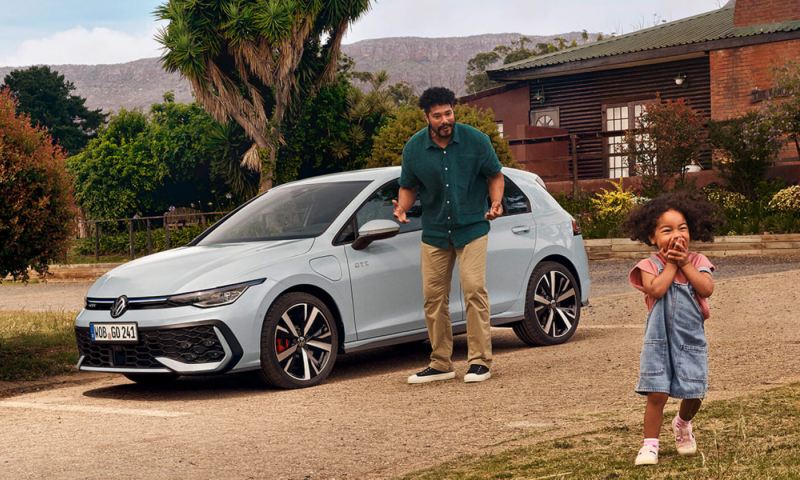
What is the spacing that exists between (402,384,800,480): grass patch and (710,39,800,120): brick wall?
933 inches

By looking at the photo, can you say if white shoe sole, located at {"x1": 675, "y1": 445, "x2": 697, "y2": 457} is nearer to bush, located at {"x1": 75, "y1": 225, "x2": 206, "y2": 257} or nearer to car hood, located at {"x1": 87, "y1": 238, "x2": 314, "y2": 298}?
car hood, located at {"x1": 87, "y1": 238, "x2": 314, "y2": 298}

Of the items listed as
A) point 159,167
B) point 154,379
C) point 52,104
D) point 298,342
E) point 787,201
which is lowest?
point 154,379

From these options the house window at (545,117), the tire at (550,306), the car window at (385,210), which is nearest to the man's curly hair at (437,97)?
the car window at (385,210)

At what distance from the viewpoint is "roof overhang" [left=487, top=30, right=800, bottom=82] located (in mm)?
29375

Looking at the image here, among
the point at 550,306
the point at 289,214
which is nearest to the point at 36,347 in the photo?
the point at 289,214

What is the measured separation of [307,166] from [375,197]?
2529cm

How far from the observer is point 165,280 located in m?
8.95

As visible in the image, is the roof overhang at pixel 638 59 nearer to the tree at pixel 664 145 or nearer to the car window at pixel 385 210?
the tree at pixel 664 145

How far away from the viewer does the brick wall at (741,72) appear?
29.1 metres

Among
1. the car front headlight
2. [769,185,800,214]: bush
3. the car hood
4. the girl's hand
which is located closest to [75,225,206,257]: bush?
[769,185,800,214]: bush

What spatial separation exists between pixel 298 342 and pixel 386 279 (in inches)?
38.4

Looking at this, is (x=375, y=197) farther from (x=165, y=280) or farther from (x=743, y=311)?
(x=743, y=311)

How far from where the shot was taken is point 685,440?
18.7 feet

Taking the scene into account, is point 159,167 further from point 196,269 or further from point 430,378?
point 430,378
